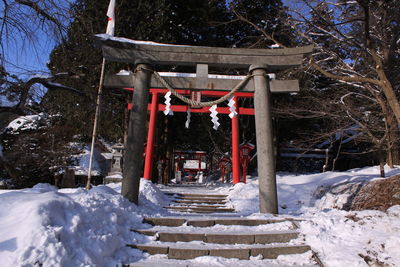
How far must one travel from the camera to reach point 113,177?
1059cm

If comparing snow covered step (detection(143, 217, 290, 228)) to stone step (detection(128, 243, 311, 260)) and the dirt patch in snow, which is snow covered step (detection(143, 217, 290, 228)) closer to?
stone step (detection(128, 243, 311, 260))

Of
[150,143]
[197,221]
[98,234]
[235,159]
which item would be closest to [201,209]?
[197,221]

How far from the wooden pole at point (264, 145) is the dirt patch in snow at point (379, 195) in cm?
224

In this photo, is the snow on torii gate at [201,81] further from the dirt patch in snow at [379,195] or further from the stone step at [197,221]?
the dirt patch in snow at [379,195]

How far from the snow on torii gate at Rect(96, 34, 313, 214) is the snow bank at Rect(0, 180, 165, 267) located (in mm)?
1669

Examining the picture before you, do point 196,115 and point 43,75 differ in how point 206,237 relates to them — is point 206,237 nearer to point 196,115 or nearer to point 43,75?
point 43,75

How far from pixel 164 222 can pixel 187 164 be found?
3182 centimetres

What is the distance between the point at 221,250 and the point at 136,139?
2842 mm

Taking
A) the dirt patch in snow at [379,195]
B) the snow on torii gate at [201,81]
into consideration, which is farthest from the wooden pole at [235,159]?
the snow on torii gate at [201,81]

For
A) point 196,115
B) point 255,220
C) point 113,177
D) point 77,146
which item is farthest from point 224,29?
point 255,220

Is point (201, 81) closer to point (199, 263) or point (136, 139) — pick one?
point (136, 139)

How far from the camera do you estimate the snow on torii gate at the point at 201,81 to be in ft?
16.8

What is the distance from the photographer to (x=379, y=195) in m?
5.65

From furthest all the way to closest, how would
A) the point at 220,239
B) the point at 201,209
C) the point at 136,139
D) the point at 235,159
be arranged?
1. the point at 235,159
2. the point at 201,209
3. the point at 136,139
4. the point at 220,239
